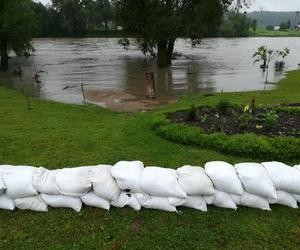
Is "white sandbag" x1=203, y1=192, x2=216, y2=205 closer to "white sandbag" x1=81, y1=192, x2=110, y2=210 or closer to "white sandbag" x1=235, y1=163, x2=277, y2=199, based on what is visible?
"white sandbag" x1=235, y1=163, x2=277, y2=199

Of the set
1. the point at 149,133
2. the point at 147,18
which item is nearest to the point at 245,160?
the point at 149,133

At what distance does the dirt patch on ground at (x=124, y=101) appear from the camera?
1086cm

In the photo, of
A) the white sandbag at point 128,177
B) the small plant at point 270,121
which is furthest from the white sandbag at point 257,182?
the small plant at point 270,121

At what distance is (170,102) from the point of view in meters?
12.0

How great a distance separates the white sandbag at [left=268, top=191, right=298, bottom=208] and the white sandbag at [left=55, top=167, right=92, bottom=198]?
2.24 m

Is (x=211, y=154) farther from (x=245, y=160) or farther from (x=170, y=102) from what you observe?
(x=170, y=102)

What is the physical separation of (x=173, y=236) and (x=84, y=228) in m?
1.00

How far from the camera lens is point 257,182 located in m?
4.03

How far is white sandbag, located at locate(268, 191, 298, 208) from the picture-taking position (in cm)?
414

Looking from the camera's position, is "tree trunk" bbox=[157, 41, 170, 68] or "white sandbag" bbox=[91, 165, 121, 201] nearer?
"white sandbag" bbox=[91, 165, 121, 201]

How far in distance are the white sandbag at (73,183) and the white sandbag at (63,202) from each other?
0.23 ft

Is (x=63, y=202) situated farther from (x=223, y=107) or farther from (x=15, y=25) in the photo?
(x=15, y=25)

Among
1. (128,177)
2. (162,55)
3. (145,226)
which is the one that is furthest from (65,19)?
(145,226)

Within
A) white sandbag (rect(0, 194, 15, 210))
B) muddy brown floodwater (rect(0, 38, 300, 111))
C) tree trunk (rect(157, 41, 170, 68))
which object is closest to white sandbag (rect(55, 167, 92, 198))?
white sandbag (rect(0, 194, 15, 210))
